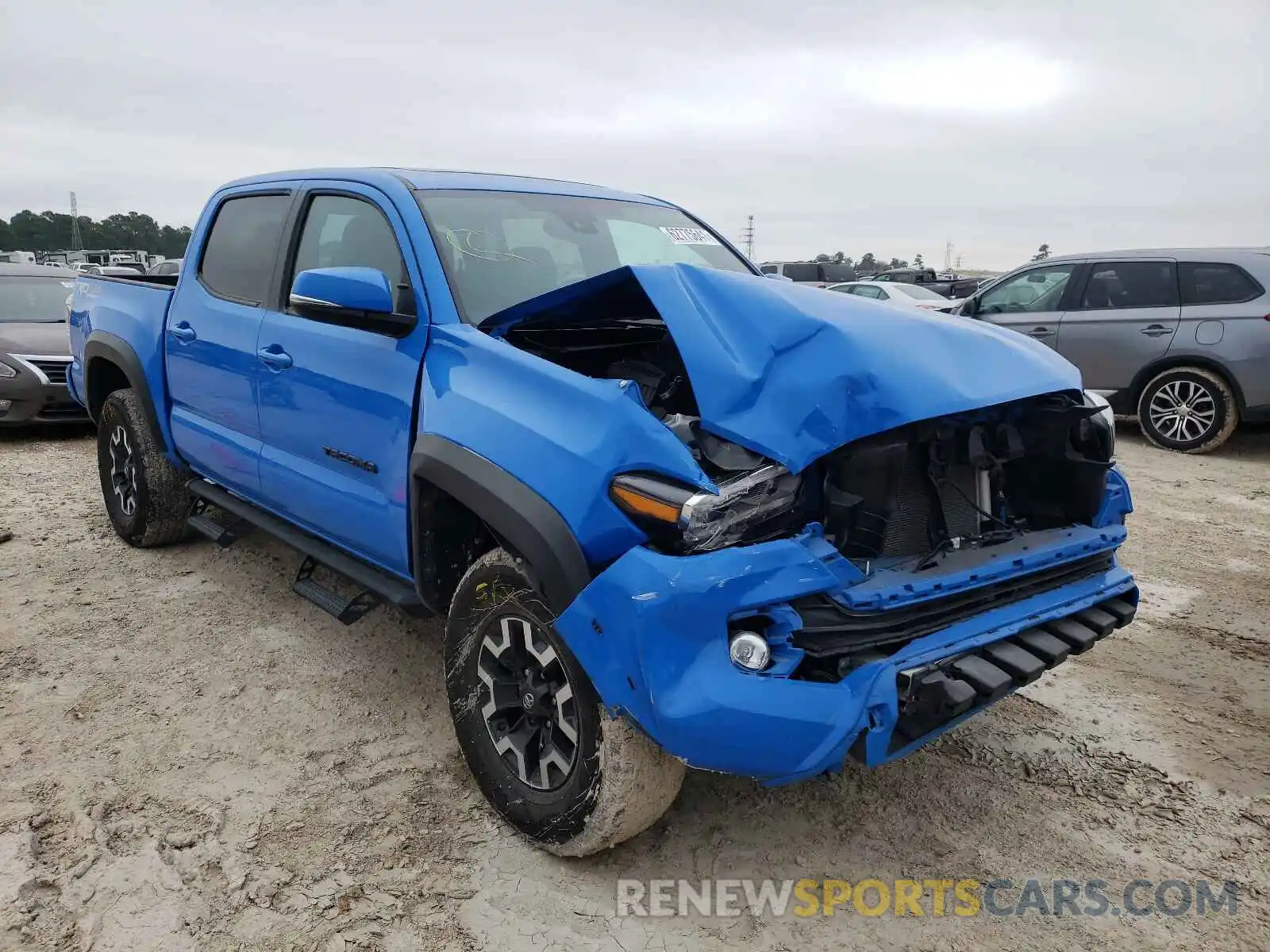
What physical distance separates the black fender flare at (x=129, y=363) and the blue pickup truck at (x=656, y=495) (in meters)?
1.38

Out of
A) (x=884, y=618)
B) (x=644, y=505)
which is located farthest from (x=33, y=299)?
(x=884, y=618)

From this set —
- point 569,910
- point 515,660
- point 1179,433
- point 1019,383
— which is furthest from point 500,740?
point 1179,433

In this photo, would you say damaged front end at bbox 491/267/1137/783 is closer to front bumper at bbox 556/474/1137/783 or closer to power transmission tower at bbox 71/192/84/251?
front bumper at bbox 556/474/1137/783

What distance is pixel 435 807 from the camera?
274 cm

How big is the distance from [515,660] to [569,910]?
0.66 meters

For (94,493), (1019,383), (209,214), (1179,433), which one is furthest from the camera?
(1179,433)

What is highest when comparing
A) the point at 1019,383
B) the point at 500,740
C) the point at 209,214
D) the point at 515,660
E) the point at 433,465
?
the point at 209,214

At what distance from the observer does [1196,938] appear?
221 centimetres

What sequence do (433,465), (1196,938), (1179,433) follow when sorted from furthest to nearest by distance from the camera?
1. (1179,433)
2. (433,465)
3. (1196,938)

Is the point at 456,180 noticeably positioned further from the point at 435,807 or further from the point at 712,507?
the point at 435,807

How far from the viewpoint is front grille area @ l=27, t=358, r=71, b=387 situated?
8219mm

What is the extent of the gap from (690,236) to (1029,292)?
6.42 meters

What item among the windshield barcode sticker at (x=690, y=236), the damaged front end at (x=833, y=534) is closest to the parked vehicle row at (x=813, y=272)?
the windshield barcode sticker at (x=690, y=236)

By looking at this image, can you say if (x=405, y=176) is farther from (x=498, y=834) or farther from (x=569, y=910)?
(x=569, y=910)
